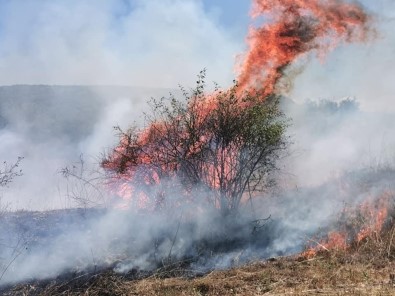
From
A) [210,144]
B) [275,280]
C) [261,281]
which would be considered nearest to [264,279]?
[261,281]

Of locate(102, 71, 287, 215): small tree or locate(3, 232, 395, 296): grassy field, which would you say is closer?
locate(3, 232, 395, 296): grassy field

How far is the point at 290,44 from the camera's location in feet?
53.3

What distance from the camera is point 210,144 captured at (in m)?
14.3

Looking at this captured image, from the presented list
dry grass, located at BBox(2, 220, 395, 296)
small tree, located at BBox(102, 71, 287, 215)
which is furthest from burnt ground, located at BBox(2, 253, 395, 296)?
small tree, located at BBox(102, 71, 287, 215)

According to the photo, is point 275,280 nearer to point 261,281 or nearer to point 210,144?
point 261,281

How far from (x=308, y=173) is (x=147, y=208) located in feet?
30.1

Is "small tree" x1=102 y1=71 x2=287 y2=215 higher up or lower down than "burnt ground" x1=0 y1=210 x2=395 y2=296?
higher up

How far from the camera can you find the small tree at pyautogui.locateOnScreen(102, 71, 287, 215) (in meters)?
14.0

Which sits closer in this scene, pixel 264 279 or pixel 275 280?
pixel 275 280

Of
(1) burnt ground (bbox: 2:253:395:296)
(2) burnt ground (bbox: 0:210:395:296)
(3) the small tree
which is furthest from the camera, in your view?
(3) the small tree

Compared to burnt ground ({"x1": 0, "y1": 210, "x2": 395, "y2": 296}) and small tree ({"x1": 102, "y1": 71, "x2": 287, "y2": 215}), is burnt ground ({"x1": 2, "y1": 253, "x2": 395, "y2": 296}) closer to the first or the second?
burnt ground ({"x1": 0, "y1": 210, "x2": 395, "y2": 296})

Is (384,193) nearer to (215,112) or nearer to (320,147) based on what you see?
(215,112)

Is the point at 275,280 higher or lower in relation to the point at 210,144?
lower

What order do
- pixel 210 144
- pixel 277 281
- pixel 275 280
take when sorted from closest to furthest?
pixel 277 281
pixel 275 280
pixel 210 144
